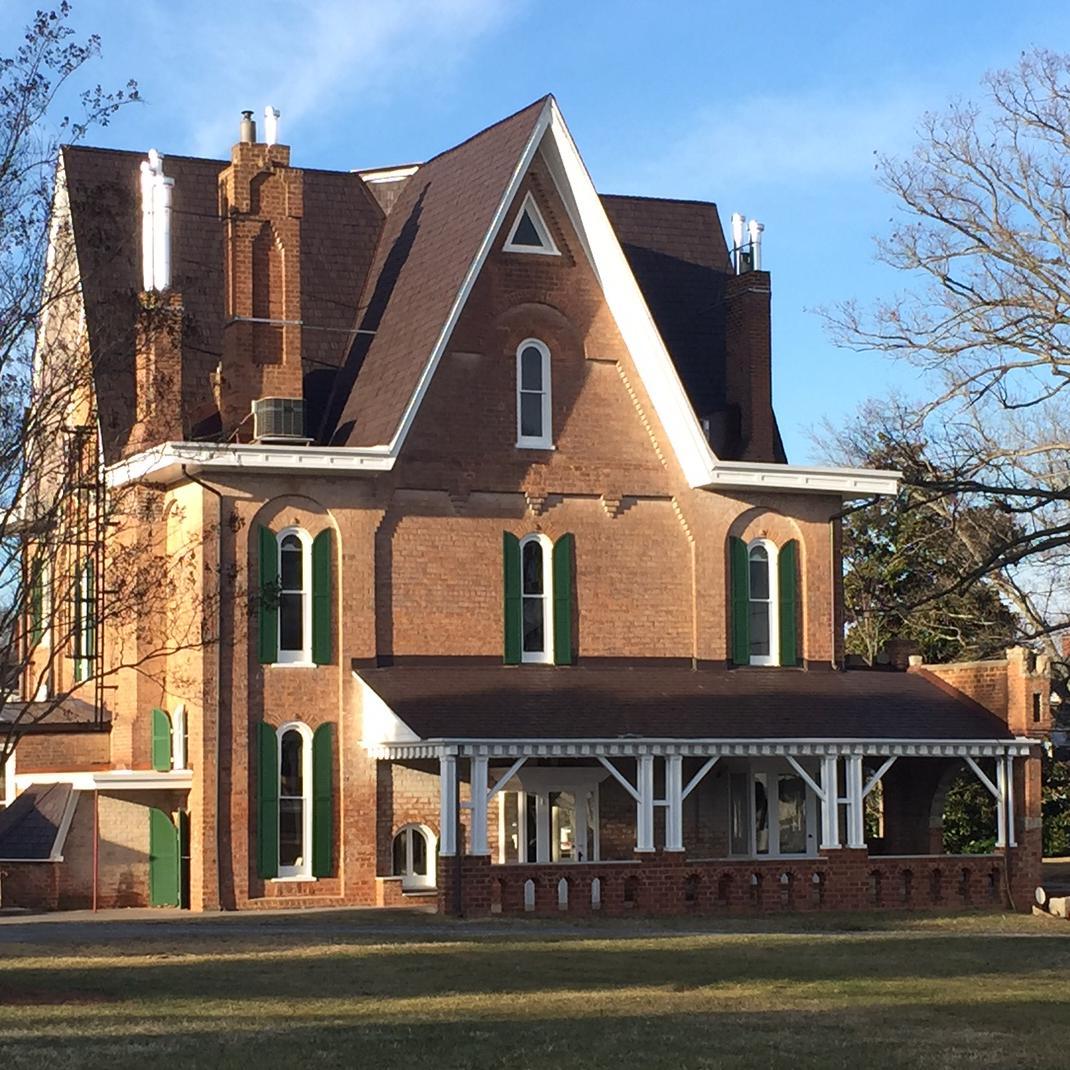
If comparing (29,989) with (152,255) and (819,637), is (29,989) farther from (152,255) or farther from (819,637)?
(819,637)

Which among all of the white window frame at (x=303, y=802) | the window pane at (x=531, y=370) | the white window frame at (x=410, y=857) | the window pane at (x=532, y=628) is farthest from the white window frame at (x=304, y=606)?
the window pane at (x=531, y=370)

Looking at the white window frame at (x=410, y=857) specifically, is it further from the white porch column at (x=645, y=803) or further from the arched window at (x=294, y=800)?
the white porch column at (x=645, y=803)

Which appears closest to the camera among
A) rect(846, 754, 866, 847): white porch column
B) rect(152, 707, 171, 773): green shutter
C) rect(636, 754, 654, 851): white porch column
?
rect(636, 754, 654, 851): white porch column

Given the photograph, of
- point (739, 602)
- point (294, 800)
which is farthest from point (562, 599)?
point (294, 800)

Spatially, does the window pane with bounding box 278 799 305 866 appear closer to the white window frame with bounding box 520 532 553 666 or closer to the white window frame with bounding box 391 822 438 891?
the white window frame with bounding box 391 822 438 891

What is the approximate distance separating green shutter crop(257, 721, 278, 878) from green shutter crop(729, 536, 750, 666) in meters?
8.27

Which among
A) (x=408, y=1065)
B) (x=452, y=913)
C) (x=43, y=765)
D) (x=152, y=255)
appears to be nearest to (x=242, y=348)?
(x=152, y=255)

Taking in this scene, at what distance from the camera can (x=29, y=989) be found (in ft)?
73.4

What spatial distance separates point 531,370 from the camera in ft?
122

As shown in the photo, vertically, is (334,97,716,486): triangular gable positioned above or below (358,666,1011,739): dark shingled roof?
above

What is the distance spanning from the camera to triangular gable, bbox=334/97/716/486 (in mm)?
35500

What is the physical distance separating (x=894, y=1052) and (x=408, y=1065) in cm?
406

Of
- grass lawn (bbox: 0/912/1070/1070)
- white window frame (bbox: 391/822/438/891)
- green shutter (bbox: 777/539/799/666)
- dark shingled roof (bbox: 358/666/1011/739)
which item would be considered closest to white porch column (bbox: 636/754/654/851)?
dark shingled roof (bbox: 358/666/1011/739)

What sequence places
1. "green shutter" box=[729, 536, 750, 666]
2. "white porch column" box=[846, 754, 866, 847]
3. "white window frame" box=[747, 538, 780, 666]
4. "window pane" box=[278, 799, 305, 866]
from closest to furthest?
"window pane" box=[278, 799, 305, 866] → "white porch column" box=[846, 754, 866, 847] → "green shutter" box=[729, 536, 750, 666] → "white window frame" box=[747, 538, 780, 666]
